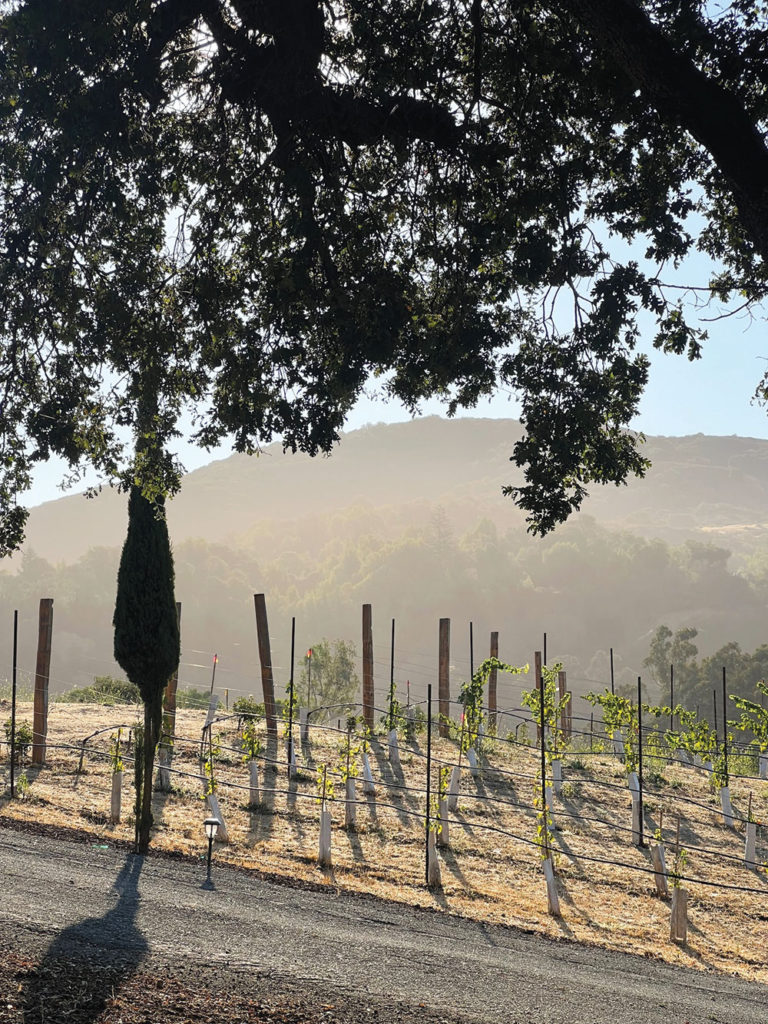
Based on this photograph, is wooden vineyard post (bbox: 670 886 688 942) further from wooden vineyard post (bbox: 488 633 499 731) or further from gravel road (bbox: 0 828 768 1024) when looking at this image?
wooden vineyard post (bbox: 488 633 499 731)

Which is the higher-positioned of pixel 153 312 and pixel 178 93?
pixel 178 93

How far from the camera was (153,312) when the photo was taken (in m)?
9.35

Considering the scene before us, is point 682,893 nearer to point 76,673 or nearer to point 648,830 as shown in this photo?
point 648,830

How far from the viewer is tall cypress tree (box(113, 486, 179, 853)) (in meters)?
15.5

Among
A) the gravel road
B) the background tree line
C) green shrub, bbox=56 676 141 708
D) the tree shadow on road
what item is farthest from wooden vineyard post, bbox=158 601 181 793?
the background tree line

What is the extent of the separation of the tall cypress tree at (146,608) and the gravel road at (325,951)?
15.3 ft

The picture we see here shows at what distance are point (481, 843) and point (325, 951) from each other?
22.4 ft

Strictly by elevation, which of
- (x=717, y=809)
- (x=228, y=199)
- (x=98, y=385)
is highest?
(x=228, y=199)

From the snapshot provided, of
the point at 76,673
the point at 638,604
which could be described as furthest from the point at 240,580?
the point at 638,604

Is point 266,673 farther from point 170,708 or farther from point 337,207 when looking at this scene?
point 337,207

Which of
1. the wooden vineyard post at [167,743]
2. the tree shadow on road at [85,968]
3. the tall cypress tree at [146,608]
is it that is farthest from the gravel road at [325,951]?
the tall cypress tree at [146,608]

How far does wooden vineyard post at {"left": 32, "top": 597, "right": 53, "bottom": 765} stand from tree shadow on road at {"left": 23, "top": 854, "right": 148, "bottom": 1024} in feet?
26.1

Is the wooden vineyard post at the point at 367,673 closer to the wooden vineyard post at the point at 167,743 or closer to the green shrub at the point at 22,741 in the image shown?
the wooden vineyard post at the point at 167,743

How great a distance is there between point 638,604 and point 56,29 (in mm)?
138235
